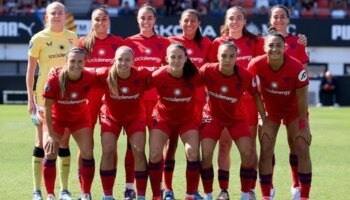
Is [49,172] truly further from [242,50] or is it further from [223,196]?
[242,50]

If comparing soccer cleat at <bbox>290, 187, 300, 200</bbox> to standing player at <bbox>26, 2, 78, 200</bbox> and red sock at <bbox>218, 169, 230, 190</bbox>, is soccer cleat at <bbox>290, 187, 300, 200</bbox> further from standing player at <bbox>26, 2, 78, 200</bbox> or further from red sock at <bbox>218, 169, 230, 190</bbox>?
standing player at <bbox>26, 2, 78, 200</bbox>

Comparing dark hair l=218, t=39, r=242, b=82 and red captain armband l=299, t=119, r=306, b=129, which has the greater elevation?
dark hair l=218, t=39, r=242, b=82

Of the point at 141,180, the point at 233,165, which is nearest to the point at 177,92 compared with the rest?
the point at 141,180

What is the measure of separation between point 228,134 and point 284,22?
139 cm

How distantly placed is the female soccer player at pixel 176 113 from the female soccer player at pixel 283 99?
0.70 meters

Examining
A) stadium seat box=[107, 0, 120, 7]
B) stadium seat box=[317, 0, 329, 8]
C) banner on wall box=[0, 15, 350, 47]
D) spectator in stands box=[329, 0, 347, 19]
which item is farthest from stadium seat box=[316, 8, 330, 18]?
stadium seat box=[107, 0, 120, 7]

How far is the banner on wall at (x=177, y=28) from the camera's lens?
1192 inches

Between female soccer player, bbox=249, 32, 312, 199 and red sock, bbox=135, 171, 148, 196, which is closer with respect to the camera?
red sock, bbox=135, 171, 148, 196

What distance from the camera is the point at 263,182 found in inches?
367

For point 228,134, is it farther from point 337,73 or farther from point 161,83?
point 337,73

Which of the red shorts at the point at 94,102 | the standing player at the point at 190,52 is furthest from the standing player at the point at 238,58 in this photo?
the red shorts at the point at 94,102

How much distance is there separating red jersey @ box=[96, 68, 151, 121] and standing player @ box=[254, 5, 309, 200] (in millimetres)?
1517

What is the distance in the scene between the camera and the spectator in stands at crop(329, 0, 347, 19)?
1248 inches

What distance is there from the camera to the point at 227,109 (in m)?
9.37
